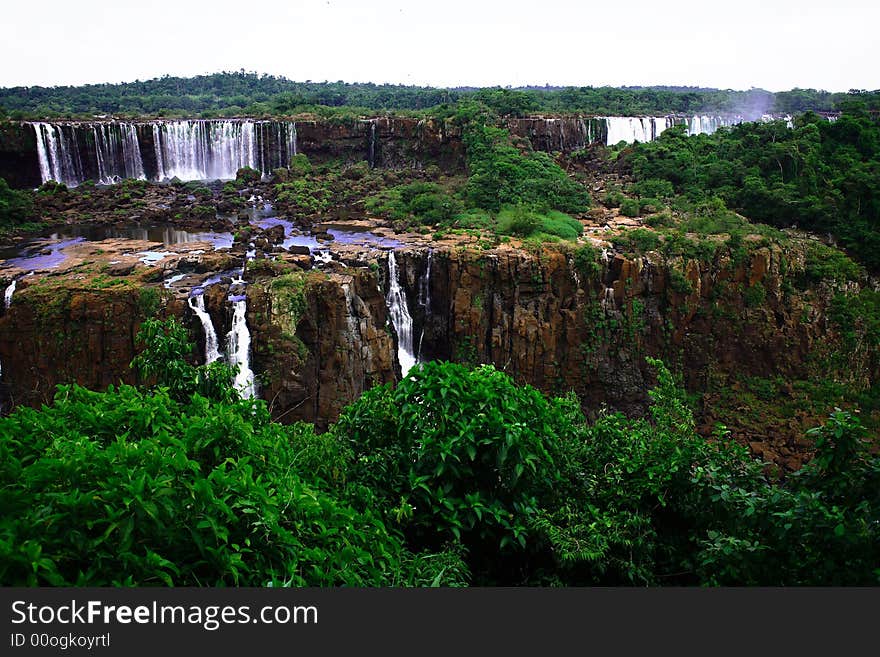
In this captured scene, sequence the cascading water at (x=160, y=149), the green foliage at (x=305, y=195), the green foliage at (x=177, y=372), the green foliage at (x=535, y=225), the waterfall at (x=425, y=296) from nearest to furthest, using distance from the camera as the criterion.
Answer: the green foliage at (x=177, y=372) → the waterfall at (x=425, y=296) → the green foliage at (x=535, y=225) → the green foliage at (x=305, y=195) → the cascading water at (x=160, y=149)

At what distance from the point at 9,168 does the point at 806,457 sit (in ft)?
128

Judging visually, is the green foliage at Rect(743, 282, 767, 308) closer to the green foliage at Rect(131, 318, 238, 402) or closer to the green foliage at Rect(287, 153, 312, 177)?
the green foliage at Rect(131, 318, 238, 402)

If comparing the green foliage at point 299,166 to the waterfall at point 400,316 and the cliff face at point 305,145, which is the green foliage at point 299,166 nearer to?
the cliff face at point 305,145

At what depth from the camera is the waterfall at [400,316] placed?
22.4m

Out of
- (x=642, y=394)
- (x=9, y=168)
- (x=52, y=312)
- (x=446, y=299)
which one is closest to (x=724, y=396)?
(x=642, y=394)

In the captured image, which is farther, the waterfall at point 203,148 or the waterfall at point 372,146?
the waterfall at point 372,146

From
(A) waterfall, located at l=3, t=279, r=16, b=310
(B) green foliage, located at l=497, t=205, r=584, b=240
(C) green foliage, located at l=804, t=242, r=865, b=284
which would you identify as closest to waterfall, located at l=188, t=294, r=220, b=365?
(A) waterfall, located at l=3, t=279, r=16, b=310

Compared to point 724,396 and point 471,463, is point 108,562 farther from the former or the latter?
point 724,396

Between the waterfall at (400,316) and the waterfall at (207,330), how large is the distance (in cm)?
602

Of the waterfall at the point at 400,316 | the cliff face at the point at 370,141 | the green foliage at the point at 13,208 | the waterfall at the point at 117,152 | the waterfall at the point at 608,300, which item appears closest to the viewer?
the waterfall at the point at 400,316

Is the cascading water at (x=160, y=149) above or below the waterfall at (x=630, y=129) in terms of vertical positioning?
below

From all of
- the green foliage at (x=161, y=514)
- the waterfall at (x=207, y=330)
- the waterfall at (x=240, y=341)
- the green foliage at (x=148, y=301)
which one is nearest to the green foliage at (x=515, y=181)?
the waterfall at (x=240, y=341)

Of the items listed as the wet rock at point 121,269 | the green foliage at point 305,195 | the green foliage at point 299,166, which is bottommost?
the wet rock at point 121,269

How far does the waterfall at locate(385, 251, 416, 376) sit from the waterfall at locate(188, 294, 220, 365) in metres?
6.02
